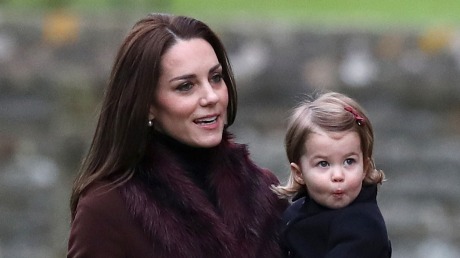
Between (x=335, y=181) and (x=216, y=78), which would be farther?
(x=216, y=78)

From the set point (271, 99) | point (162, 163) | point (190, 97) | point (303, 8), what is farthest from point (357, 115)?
point (303, 8)

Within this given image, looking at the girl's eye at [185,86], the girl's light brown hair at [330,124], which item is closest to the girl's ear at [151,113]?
the girl's eye at [185,86]

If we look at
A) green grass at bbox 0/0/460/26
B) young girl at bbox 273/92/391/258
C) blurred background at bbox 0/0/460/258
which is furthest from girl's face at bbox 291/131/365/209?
green grass at bbox 0/0/460/26

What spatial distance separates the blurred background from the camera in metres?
9.05

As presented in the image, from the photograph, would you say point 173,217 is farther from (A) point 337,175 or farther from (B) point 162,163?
(A) point 337,175

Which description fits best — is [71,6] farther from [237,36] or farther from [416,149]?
[416,149]

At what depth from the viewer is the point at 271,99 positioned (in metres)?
9.09

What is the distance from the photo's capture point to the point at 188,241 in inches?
187

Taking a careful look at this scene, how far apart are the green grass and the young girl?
15.7 feet

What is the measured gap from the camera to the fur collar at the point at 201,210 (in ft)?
15.5

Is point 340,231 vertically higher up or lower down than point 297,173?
lower down

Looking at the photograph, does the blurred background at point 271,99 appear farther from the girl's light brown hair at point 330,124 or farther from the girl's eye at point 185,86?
the girl's eye at point 185,86

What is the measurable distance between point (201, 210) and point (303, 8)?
6.70m

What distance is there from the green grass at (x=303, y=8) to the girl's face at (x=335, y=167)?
488 cm
